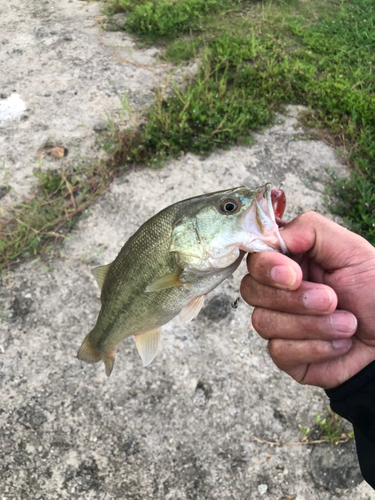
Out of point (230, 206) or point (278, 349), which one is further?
point (278, 349)

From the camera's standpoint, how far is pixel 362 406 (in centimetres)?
180

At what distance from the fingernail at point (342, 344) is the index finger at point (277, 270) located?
366mm

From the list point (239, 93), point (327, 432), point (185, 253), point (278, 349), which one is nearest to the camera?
point (185, 253)

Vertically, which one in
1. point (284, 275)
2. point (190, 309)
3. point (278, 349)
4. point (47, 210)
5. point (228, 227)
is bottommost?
point (47, 210)

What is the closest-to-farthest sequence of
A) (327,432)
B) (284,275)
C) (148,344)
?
(284,275), (148,344), (327,432)

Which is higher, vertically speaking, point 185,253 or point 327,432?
point 185,253

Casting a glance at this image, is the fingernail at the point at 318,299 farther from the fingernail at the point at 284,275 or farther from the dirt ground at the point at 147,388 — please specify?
the dirt ground at the point at 147,388

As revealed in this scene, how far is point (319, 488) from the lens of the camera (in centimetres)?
257

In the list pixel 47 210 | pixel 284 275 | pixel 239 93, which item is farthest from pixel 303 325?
pixel 239 93

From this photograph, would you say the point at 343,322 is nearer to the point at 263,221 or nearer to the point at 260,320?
the point at 260,320

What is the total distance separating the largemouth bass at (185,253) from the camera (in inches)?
65.1

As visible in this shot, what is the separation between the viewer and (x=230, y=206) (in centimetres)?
170

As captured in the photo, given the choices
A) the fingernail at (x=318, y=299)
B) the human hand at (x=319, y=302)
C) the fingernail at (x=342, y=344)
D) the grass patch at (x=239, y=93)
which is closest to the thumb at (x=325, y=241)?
the human hand at (x=319, y=302)

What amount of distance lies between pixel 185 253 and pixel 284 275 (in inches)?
17.7
